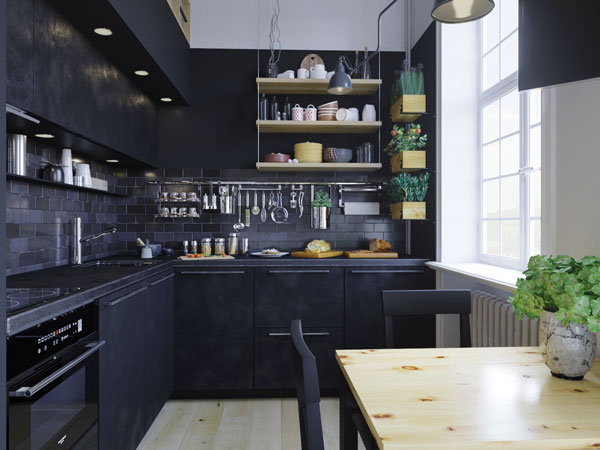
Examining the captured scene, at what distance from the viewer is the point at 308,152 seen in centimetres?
369

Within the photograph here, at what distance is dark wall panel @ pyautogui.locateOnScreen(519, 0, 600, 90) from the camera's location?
1.39m

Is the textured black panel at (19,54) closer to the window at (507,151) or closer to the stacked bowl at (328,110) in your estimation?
the stacked bowl at (328,110)

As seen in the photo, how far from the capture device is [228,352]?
323cm

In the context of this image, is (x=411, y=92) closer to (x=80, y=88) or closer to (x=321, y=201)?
(x=321, y=201)

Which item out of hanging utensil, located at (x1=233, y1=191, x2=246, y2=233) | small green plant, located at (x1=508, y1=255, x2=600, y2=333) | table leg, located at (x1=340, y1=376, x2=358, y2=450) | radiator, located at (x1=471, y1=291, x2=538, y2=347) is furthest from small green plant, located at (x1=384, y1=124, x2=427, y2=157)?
table leg, located at (x1=340, y1=376, x2=358, y2=450)

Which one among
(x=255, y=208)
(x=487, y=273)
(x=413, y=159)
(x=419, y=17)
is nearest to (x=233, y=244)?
(x=255, y=208)

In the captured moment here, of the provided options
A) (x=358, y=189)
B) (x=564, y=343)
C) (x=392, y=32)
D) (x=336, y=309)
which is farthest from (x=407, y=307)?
(x=392, y=32)

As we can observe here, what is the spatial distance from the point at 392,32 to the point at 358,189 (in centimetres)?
141

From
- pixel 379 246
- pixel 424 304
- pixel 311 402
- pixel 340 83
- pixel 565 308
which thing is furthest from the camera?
pixel 379 246

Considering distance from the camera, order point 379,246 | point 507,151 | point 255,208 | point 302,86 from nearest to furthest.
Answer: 1. point 507,151
2. point 379,246
3. point 302,86
4. point 255,208

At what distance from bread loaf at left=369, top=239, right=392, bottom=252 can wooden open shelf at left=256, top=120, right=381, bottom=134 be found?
94 centimetres

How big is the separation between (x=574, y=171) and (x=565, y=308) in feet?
2.74

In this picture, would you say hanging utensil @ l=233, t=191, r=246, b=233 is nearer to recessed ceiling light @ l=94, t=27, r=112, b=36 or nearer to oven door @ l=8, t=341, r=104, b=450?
recessed ceiling light @ l=94, t=27, r=112, b=36

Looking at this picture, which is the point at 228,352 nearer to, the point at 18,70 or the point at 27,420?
the point at 27,420
